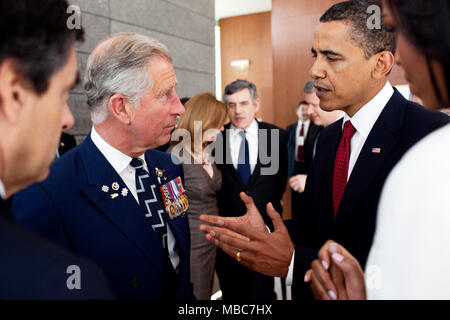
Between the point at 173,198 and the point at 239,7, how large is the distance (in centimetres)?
889

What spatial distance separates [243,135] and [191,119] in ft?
2.43

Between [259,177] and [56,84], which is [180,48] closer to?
[259,177]

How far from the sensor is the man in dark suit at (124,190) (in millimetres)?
1208

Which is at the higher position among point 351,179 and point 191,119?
point 191,119

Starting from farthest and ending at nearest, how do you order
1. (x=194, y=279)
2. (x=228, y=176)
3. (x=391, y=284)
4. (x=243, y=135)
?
1. (x=243, y=135)
2. (x=228, y=176)
3. (x=194, y=279)
4. (x=391, y=284)

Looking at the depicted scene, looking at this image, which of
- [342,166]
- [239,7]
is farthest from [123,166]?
[239,7]

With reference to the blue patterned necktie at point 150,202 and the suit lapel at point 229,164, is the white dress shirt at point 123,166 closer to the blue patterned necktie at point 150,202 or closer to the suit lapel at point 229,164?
the blue patterned necktie at point 150,202

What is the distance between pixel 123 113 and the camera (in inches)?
58.1

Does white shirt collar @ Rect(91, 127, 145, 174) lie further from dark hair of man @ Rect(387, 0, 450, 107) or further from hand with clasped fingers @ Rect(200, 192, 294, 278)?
dark hair of man @ Rect(387, 0, 450, 107)

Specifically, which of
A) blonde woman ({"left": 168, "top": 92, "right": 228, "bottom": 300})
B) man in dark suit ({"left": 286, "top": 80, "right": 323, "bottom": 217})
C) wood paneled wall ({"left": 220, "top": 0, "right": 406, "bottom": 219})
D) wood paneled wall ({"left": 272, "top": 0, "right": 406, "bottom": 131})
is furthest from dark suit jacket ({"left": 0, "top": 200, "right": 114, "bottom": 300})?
wood paneled wall ({"left": 272, "top": 0, "right": 406, "bottom": 131})

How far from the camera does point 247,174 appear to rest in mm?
3305

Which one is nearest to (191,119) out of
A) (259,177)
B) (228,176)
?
(228,176)

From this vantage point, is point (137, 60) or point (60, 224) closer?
point (60, 224)

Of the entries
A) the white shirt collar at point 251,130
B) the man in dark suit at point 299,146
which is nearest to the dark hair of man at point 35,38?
the white shirt collar at point 251,130
